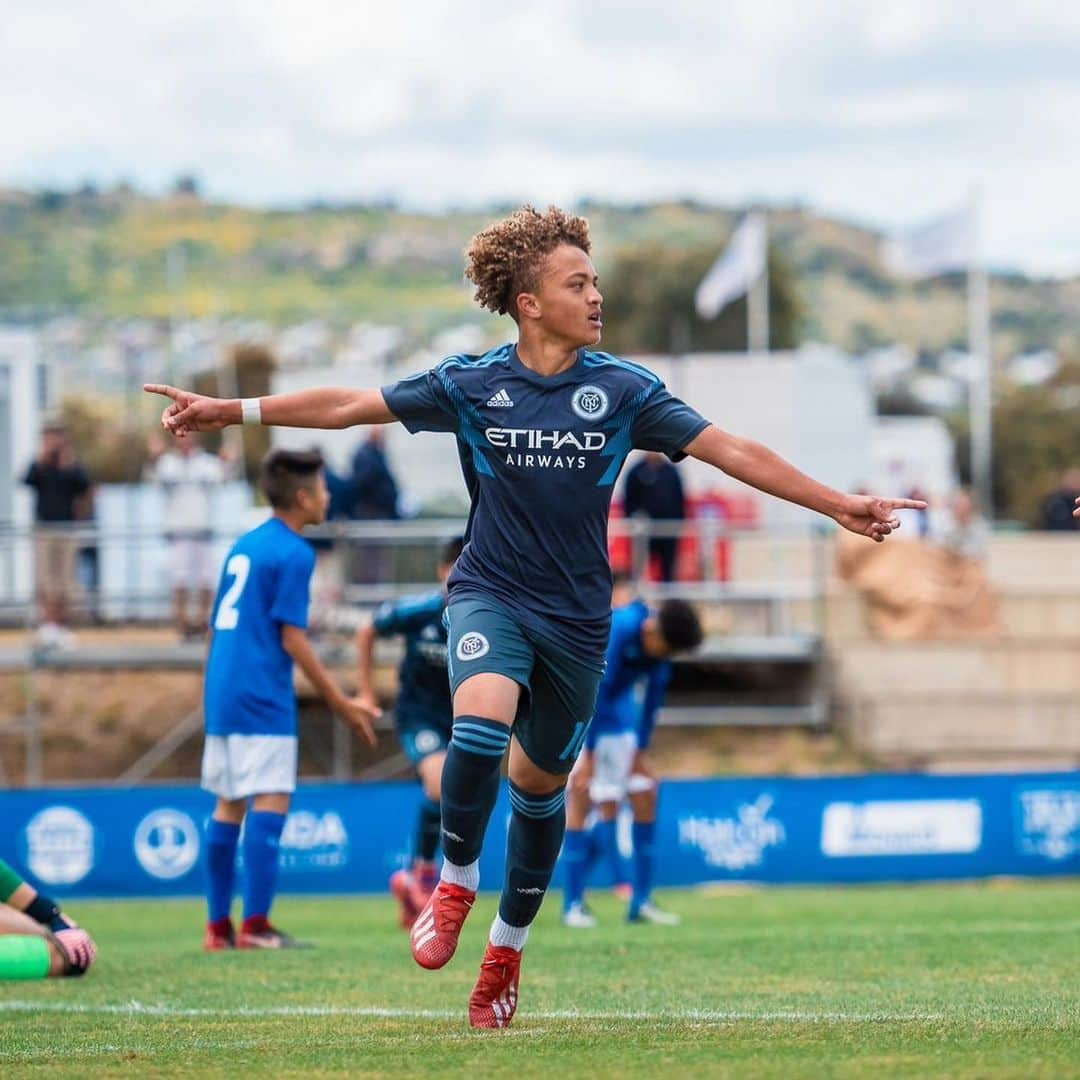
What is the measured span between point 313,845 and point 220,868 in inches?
286

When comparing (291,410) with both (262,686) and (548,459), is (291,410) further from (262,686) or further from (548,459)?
(262,686)

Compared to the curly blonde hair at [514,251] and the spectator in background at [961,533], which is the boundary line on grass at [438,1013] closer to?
the curly blonde hair at [514,251]

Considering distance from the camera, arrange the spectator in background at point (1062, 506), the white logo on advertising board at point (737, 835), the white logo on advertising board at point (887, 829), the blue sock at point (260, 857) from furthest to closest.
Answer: the spectator in background at point (1062, 506) → the white logo on advertising board at point (887, 829) → the white logo on advertising board at point (737, 835) → the blue sock at point (260, 857)

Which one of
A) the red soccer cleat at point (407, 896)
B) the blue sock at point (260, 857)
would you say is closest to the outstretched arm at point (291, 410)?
the blue sock at point (260, 857)

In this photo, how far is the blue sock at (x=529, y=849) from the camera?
7.00 meters

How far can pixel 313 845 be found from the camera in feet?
58.9

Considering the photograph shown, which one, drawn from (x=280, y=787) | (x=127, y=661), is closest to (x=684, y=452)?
(x=280, y=787)

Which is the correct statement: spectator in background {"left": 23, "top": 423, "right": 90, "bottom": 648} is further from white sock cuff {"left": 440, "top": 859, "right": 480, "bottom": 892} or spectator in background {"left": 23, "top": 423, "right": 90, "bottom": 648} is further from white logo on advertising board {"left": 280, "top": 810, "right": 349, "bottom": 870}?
white sock cuff {"left": 440, "top": 859, "right": 480, "bottom": 892}

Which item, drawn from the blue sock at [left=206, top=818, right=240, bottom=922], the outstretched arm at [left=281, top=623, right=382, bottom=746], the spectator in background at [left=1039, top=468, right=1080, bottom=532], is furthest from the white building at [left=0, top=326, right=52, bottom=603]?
the outstretched arm at [left=281, top=623, right=382, bottom=746]

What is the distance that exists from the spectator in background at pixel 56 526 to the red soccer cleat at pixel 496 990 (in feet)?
49.6

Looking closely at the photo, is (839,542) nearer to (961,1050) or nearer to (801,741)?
(801,741)

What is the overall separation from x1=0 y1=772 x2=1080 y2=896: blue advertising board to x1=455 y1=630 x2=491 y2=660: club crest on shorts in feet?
36.0

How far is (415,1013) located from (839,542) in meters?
19.3

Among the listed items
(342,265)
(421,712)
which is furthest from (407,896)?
(342,265)
